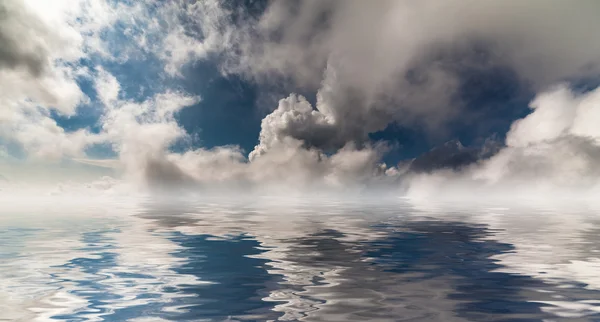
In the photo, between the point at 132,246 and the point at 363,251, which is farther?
the point at 132,246

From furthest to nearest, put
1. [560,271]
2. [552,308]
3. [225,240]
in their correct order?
1. [225,240]
2. [560,271]
3. [552,308]

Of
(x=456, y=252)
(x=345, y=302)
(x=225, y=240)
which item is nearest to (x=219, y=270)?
(x=345, y=302)

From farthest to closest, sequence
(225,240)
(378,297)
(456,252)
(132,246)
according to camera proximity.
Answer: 1. (225,240)
2. (132,246)
3. (456,252)
4. (378,297)

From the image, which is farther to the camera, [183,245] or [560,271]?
[183,245]

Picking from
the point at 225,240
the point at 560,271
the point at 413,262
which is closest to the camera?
the point at 560,271

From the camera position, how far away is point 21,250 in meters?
29.7

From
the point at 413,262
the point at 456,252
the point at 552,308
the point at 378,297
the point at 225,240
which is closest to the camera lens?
the point at 552,308

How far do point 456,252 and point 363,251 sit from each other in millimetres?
5921

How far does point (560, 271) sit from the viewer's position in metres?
21.3

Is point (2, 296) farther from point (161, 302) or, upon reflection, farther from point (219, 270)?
point (219, 270)

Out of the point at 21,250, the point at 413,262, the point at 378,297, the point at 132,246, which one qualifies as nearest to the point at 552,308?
the point at 378,297

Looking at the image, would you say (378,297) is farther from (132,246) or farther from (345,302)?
(132,246)

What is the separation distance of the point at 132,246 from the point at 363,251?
53.2 ft

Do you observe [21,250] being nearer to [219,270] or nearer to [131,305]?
[219,270]
